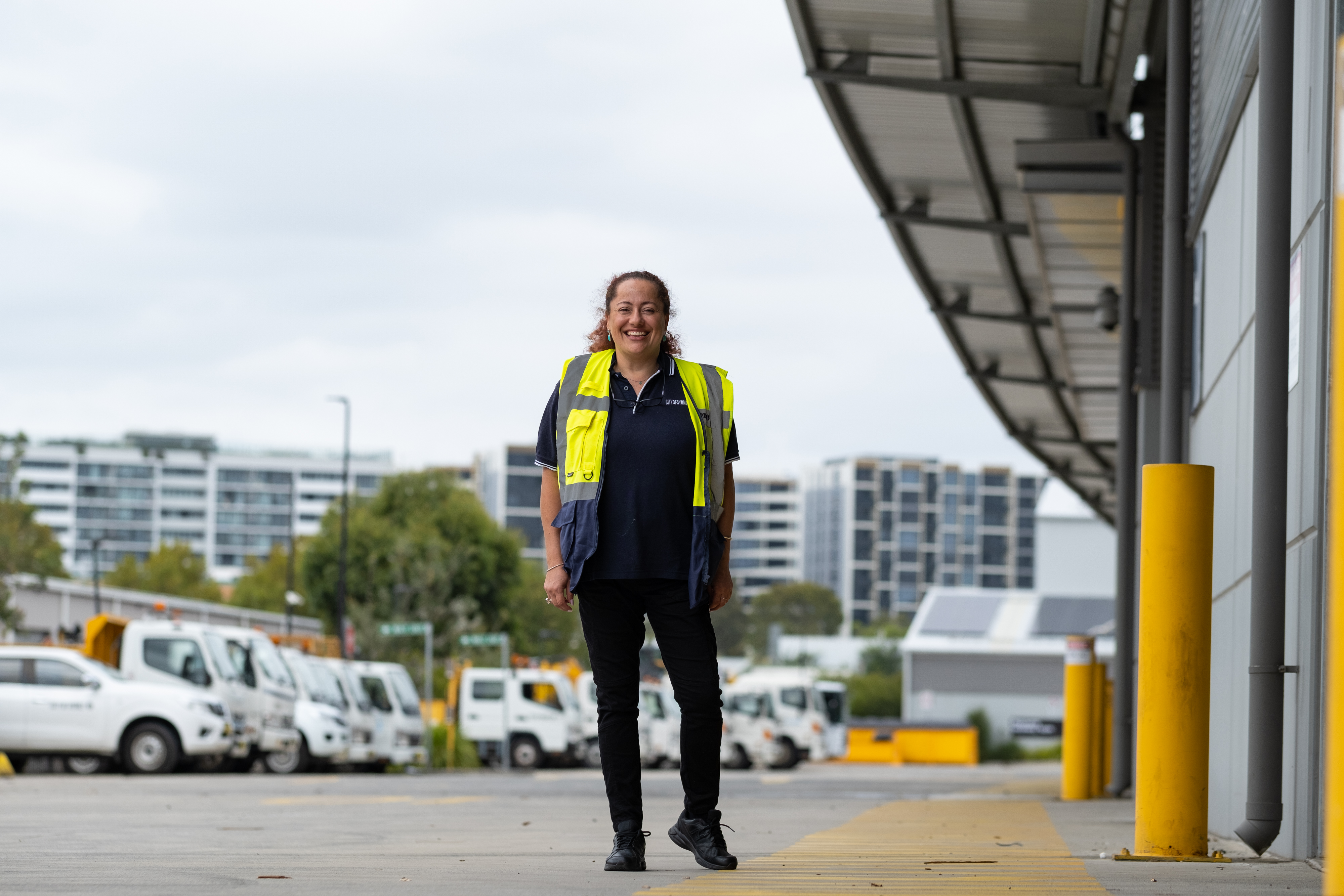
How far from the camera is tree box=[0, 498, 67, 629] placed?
49.0 m

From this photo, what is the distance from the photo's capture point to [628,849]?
5.58m

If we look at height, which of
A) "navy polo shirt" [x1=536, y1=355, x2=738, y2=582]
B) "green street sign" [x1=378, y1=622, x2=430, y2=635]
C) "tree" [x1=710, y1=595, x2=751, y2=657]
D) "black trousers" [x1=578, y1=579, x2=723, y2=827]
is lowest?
"tree" [x1=710, y1=595, x2=751, y2=657]

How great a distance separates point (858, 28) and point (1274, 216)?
7315mm

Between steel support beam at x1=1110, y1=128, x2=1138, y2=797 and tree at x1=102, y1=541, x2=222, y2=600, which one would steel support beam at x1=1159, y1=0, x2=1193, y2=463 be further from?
tree at x1=102, y1=541, x2=222, y2=600

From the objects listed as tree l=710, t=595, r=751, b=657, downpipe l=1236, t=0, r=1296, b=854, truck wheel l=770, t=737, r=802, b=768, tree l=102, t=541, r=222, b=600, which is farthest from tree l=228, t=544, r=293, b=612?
downpipe l=1236, t=0, r=1296, b=854

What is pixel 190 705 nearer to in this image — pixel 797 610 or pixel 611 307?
pixel 611 307

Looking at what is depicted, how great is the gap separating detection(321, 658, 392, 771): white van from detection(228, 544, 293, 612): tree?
65403 millimetres

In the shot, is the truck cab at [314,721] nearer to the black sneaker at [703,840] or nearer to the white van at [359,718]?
the white van at [359,718]

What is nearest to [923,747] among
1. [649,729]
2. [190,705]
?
[649,729]

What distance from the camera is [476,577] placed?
62.7 metres

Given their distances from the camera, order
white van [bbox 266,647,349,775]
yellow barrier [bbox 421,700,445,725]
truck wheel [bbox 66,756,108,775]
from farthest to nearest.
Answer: yellow barrier [bbox 421,700,445,725]
white van [bbox 266,647,349,775]
truck wheel [bbox 66,756,108,775]

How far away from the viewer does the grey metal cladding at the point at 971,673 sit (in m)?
73.2

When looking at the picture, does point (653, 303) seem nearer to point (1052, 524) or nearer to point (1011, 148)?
point (1011, 148)

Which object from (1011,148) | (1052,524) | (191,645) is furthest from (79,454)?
(1011,148)
